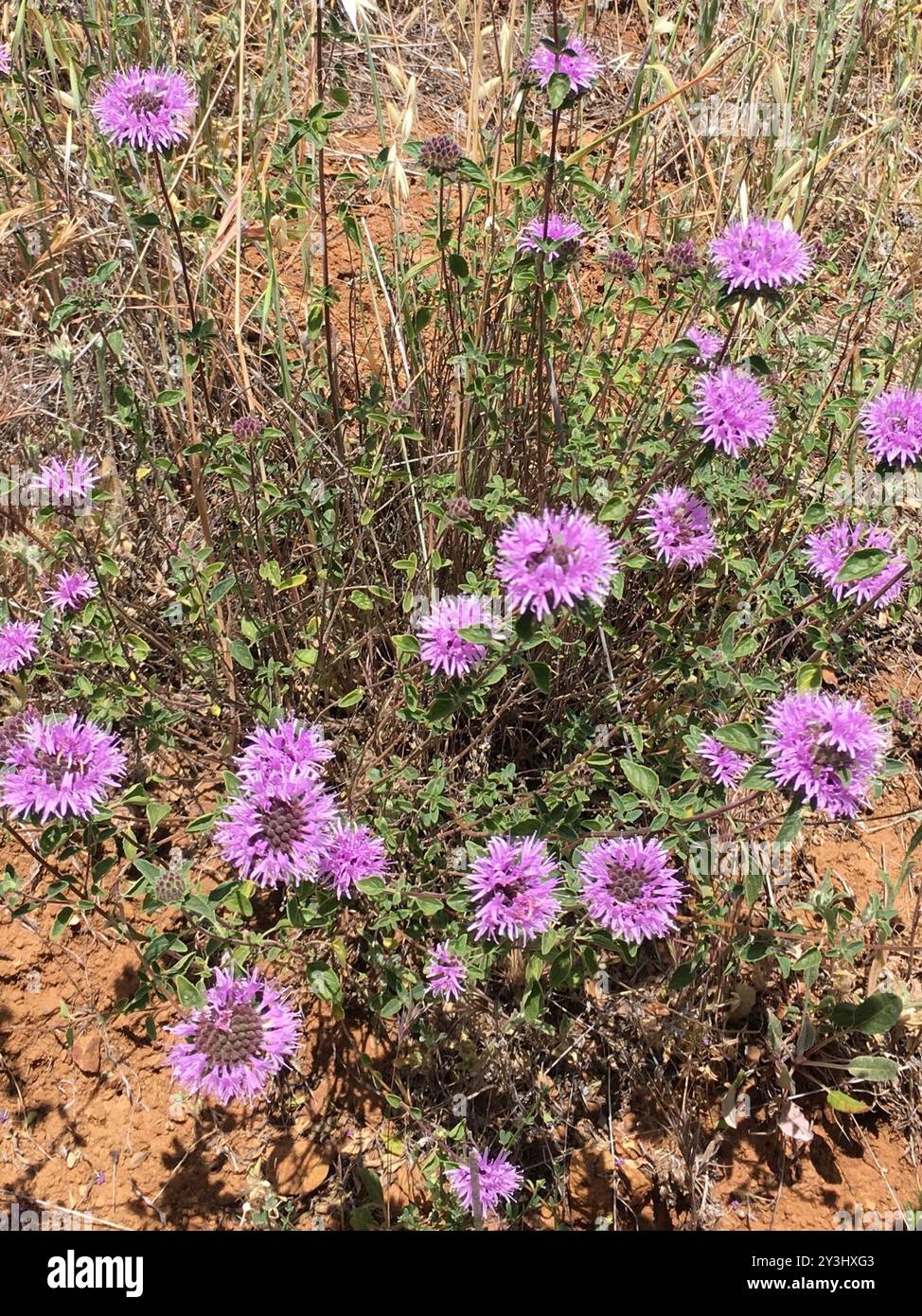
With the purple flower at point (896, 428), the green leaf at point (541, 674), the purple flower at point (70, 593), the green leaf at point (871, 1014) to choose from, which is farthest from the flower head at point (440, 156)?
the green leaf at point (871, 1014)

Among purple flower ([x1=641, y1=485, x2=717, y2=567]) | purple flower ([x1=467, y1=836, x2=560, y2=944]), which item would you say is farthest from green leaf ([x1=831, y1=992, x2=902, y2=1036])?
purple flower ([x1=641, y1=485, x2=717, y2=567])

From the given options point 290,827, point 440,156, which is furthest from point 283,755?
point 440,156

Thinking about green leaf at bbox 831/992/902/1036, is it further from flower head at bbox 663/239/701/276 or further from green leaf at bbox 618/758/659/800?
flower head at bbox 663/239/701/276

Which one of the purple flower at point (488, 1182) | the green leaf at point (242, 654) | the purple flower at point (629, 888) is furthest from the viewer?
the green leaf at point (242, 654)

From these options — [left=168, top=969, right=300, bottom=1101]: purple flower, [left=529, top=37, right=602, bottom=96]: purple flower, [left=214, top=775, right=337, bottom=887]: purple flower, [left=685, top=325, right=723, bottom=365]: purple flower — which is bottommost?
[left=168, top=969, right=300, bottom=1101]: purple flower

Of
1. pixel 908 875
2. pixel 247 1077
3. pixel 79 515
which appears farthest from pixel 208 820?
pixel 908 875

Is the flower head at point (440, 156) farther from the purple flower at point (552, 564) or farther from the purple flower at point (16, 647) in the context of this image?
the purple flower at point (16, 647)
